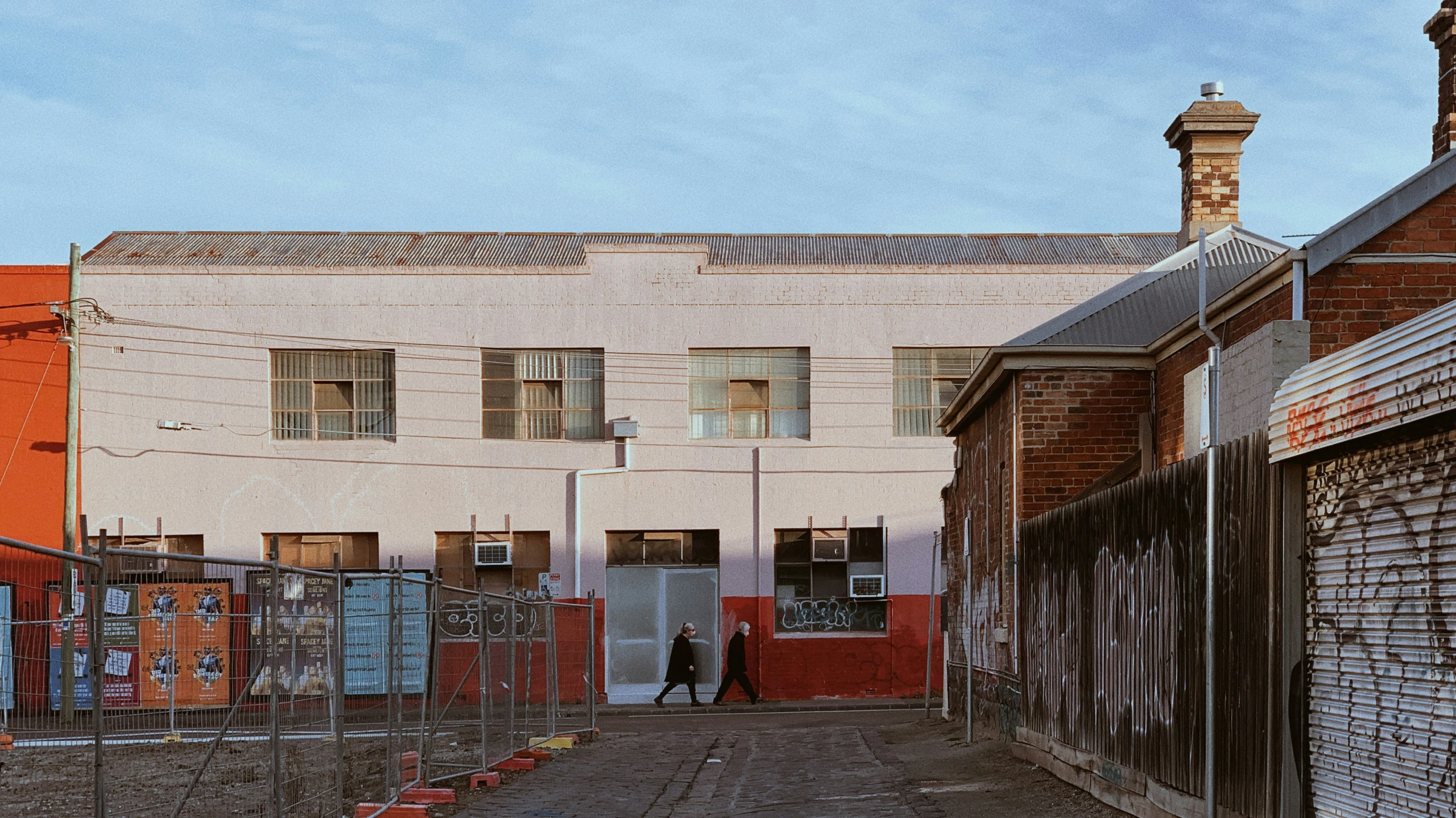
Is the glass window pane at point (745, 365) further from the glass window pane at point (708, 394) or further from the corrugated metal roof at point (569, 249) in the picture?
the corrugated metal roof at point (569, 249)

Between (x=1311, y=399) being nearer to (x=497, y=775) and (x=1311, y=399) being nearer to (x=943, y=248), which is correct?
(x=497, y=775)

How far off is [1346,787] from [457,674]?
9922mm

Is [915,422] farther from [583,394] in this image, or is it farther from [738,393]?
[583,394]

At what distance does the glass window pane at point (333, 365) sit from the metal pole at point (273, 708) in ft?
67.3

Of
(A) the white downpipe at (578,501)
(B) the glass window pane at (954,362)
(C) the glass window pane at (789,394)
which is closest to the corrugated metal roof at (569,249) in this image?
(B) the glass window pane at (954,362)

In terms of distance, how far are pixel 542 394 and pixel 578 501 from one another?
6.95ft

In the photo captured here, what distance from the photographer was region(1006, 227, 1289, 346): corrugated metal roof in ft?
52.3

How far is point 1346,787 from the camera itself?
693 cm

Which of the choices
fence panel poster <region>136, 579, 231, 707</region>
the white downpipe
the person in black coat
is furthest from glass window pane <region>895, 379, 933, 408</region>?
fence panel poster <region>136, 579, 231, 707</region>

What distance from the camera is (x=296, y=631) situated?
9.78 m

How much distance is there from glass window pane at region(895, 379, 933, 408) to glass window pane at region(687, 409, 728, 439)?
3197 millimetres

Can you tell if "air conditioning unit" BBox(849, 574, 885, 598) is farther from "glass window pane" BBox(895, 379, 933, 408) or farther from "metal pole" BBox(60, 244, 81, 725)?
"metal pole" BBox(60, 244, 81, 725)

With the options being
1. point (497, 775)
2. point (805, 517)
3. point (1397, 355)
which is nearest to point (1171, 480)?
point (1397, 355)

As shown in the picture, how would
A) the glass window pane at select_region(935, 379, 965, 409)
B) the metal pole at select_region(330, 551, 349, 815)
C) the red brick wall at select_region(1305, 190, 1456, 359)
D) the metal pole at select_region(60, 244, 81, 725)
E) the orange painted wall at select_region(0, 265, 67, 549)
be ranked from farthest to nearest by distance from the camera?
the glass window pane at select_region(935, 379, 965, 409), the orange painted wall at select_region(0, 265, 67, 549), the metal pole at select_region(60, 244, 81, 725), the red brick wall at select_region(1305, 190, 1456, 359), the metal pole at select_region(330, 551, 349, 815)
